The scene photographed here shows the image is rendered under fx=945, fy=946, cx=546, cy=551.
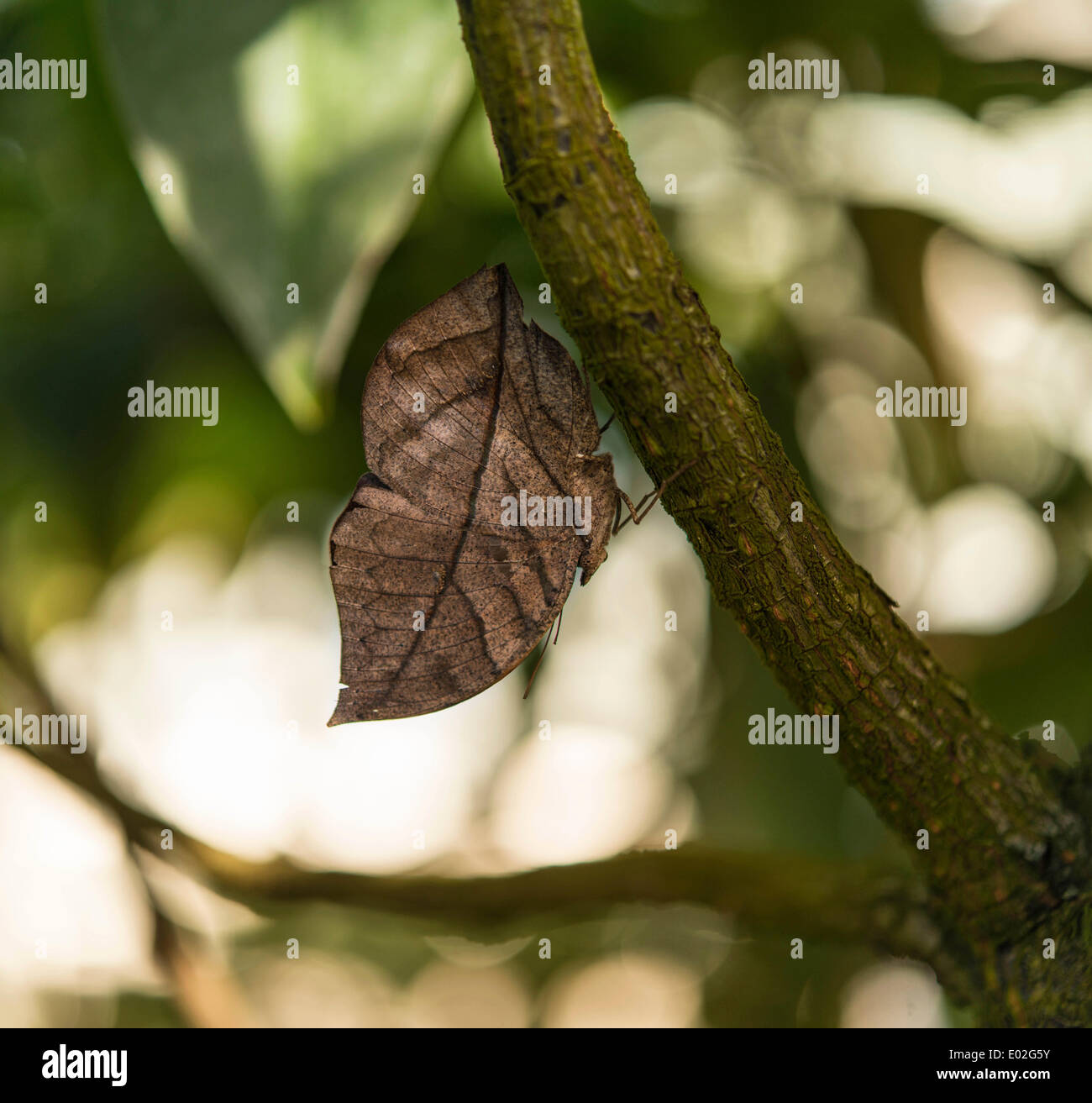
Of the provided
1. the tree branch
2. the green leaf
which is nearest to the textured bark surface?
the tree branch

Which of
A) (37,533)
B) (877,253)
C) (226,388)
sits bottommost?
(37,533)

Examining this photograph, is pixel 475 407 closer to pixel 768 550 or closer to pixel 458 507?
pixel 458 507

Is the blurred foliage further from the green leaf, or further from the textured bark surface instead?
the textured bark surface

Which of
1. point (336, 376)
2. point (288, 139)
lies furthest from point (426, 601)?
point (288, 139)

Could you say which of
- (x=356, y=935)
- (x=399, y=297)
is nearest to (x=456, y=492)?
(x=399, y=297)

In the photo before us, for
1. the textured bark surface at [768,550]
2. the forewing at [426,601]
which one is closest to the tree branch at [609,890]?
the textured bark surface at [768,550]

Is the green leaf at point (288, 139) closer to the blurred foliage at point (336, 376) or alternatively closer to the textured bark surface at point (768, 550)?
the blurred foliage at point (336, 376)

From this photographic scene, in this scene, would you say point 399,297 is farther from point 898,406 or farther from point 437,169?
Answer: point 898,406
